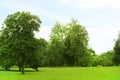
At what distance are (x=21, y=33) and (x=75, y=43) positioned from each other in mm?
52184

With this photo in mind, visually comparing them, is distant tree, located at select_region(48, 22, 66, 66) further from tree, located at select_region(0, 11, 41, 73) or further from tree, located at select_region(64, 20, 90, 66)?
tree, located at select_region(0, 11, 41, 73)

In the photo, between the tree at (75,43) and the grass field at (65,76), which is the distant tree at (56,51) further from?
the grass field at (65,76)

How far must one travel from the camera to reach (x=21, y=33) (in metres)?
51.9

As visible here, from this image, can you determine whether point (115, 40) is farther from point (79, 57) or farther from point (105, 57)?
point (105, 57)

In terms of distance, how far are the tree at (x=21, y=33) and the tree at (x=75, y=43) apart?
50.4 m

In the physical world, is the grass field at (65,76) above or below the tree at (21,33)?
below

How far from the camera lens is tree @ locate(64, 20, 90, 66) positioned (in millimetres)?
102875

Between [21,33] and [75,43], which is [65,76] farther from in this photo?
[75,43]

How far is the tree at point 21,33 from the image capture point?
2019 inches

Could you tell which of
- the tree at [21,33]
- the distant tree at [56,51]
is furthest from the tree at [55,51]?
the tree at [21,33]

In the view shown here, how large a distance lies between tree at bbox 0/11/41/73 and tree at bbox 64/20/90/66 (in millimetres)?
50448

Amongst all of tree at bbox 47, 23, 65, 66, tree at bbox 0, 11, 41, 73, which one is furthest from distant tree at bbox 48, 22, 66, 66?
tree at bbox 0, 11, 41, 73

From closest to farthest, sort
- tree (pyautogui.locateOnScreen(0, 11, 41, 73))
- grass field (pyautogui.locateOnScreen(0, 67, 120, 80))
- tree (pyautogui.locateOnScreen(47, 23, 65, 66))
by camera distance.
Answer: grass field (pyautogui.locateOnScreen(0, 67, 120, 80)), tree (pyautogui.locateOnScreen(0, 11, 41, 73)), tree (pyautogui.locateOnScreen(47, 23, 65, 66))

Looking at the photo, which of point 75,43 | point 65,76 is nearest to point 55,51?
point 75,43
